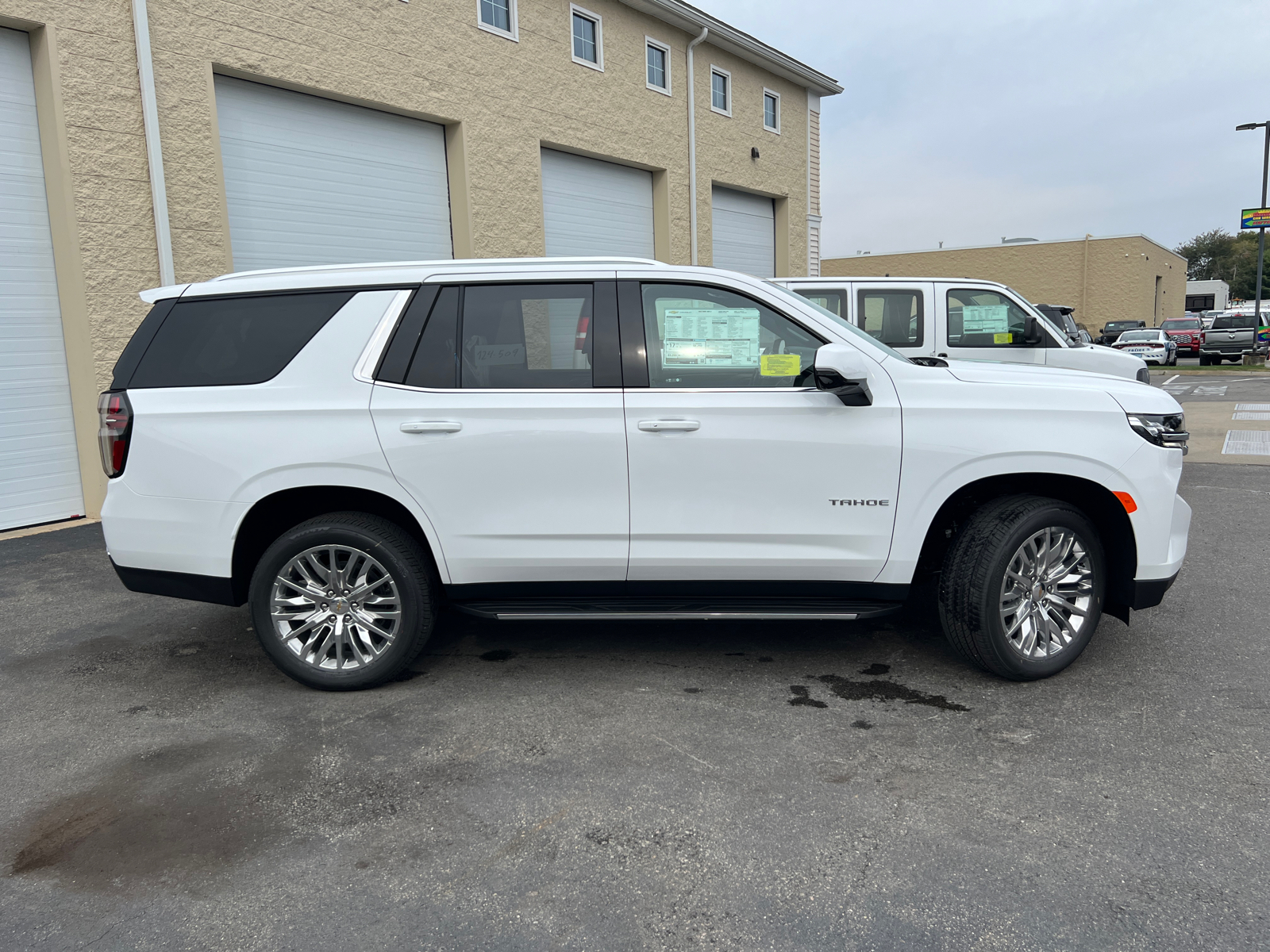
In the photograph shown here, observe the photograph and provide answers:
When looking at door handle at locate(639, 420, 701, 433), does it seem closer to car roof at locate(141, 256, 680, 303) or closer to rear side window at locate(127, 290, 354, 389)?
car roof at locate(141, 256, 680, 303)

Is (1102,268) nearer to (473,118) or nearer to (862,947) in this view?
(473,118)

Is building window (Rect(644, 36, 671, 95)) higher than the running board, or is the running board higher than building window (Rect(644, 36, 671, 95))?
building window (Rect(644, 36, 671, 95))

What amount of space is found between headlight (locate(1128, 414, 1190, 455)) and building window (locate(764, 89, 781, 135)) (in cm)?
1548

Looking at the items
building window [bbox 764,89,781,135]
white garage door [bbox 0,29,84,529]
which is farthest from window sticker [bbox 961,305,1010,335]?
building window [bbox 764,89,781,135]

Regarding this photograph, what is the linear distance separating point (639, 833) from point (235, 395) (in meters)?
2.62

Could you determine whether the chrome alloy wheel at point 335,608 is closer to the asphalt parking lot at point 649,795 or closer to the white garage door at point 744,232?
the asphalt parking lot at point 649,795

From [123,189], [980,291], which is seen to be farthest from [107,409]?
A: [980,291]

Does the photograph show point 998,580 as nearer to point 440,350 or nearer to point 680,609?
point 680,609

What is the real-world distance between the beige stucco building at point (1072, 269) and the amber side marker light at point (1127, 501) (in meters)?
42.9

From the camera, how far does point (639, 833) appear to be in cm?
297

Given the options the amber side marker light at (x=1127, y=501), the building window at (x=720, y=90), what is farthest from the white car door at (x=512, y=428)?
the building window at (x=720, y=90)

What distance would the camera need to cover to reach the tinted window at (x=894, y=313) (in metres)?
8.89

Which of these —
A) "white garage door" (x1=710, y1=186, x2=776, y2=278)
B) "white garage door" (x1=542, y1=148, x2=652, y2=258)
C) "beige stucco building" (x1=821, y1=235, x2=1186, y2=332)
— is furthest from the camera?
"beige stucco building" (x1=821, y1=235, x2=1186, y2=332)

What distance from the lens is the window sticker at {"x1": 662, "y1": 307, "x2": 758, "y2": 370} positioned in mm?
4082
